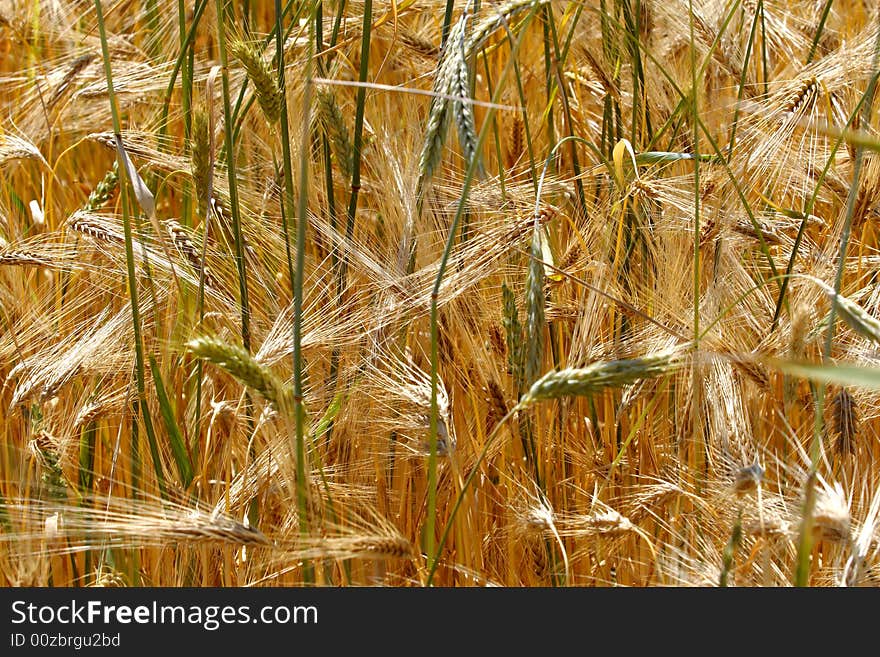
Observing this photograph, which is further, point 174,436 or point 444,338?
point 444,338

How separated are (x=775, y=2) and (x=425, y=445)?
4.07 feet

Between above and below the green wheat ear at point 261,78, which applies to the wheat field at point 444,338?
below

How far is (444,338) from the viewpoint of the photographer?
1.28 m

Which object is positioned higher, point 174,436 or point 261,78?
point 261,78

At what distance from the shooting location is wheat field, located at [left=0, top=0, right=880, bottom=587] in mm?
1031

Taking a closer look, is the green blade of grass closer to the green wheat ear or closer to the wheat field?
the wheat field

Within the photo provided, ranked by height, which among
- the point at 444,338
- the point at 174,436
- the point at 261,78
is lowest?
the point at 174,436

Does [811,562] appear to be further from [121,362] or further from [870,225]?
[121,362]

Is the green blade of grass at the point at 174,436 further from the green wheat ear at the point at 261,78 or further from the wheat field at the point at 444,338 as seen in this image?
the green wheat ear at the point at 261,78

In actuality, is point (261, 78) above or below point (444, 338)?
above

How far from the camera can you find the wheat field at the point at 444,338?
1.03m

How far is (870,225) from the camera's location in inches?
59.3

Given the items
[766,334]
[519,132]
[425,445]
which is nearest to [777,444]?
[766,334]

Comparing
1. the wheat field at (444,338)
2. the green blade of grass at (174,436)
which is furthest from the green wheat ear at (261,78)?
the green blade of grass at (174,436)
